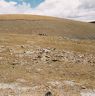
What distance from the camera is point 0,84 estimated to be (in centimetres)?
3120

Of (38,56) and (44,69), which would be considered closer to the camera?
(44,69)

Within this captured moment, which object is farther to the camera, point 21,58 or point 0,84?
point 21,58

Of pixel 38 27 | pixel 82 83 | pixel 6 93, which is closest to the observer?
pixel 6 93

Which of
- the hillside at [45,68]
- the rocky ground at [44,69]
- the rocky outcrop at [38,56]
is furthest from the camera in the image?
the rocky outcrop at [38,56]

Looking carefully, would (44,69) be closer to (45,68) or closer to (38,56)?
(45,68)

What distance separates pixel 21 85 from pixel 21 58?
10482 millimetres

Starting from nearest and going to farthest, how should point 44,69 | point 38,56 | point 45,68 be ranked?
point 44,69 → point 45,68 → point 38,56

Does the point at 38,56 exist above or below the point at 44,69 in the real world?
above

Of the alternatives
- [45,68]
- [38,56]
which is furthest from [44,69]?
[38,56]

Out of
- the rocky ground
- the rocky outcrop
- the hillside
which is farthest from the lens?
the rocky outcrop

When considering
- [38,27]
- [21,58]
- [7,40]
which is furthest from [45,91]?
[38,27]

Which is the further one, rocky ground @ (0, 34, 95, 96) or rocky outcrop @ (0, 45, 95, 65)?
rocky outcrop @ (0, 45, 95, 65)

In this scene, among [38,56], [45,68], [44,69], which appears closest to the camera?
[44,69]

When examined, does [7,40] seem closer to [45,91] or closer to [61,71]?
[61,71]
